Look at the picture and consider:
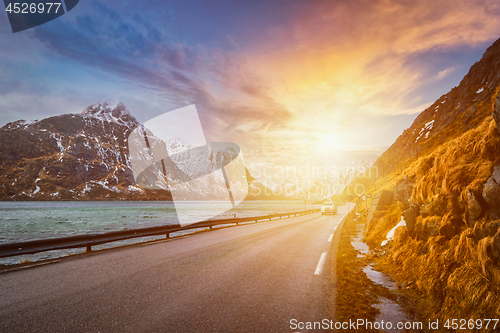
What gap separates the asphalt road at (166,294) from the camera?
379cm

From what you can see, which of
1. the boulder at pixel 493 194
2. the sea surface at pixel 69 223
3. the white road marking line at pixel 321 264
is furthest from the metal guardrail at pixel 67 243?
the boulder at pixel 493 194

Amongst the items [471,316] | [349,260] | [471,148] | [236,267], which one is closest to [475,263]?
[471,316]

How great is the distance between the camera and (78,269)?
23.2ft

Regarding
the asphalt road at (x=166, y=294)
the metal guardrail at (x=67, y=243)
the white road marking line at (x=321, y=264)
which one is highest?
the metal guardrail at (x=67, y=243)

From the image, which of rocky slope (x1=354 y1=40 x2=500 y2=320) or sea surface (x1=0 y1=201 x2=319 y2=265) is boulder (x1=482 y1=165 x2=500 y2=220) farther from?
sea surface (x1=0 y1=201 x2=319 y2=265)

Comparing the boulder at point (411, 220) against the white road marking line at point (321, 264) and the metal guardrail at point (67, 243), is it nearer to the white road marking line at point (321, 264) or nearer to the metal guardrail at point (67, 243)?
the white road marking line at point (321, 264)

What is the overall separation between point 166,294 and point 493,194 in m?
6.96

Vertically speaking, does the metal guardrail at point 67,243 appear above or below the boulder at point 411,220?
above

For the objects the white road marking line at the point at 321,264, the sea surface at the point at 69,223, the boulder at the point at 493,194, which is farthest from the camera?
Result: the sea surface at the point at 69,223

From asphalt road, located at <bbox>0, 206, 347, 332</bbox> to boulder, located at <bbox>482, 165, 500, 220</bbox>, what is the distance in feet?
11.6

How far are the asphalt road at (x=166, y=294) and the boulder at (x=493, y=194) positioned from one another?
3.55 meters

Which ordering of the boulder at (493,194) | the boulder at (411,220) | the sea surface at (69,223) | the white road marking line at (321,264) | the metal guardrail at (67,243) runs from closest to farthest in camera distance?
the boulder at (493,194)
the white road marking line at (321,264)
the boulder at (411,220)
the metal guardrail at (67,243)
the sea surface at (69,223)

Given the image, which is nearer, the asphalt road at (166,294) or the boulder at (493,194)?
the asphalt road at (166,294)

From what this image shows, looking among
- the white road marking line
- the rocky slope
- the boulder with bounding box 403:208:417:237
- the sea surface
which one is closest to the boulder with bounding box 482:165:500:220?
the rocky slope
